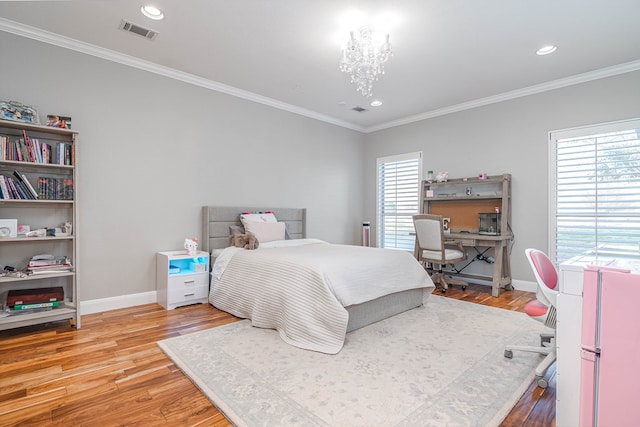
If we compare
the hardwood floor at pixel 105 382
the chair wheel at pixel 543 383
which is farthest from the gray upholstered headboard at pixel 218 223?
the chair wheel at pixel 543 383

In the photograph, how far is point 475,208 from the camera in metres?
4.79

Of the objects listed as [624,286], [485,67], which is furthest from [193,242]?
[485,67]

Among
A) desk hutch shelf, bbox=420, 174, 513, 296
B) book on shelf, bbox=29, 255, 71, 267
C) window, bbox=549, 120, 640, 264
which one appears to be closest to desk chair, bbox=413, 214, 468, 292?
desk hutch shelf, bbox=420, 174, 513, 296

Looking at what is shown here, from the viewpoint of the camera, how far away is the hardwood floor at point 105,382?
1.63 metres

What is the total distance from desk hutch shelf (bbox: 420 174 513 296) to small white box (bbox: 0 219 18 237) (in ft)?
16.0

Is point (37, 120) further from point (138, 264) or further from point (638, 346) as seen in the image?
point (638, 346)

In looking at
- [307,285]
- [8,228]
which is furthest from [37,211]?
[307,285]

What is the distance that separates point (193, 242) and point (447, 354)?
2.92 m

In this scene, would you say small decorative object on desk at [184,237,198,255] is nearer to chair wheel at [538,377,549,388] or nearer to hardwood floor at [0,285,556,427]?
hardwood floor at [0,285,556,427]

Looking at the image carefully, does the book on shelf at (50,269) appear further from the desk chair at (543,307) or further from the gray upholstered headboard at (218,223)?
the desk chair at (543,307)

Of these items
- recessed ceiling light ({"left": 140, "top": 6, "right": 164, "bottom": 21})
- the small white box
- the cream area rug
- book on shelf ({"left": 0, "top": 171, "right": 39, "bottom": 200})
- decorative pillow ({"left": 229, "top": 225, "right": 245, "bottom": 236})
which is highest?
recessed ceiling light ({"left": 140, "top": 6, "right": 164, "bottom": 21})

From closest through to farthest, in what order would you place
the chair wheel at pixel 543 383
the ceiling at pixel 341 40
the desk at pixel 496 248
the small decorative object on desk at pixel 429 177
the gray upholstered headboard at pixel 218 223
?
the chair wheel at pixel 543 383
the ceiling at pixel 341 40
the gray upholstered headboard at pixel 218 223
the desk at pixel 496 248
the small decorative object on desk at pixel 429 177

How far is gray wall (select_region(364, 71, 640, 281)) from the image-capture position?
3734mm

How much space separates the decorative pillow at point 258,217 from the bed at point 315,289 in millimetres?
431
